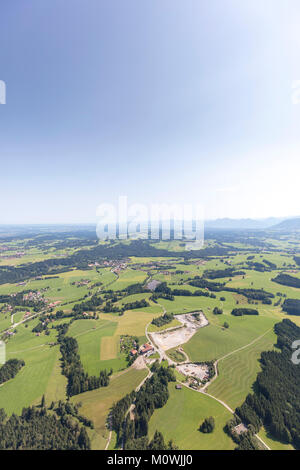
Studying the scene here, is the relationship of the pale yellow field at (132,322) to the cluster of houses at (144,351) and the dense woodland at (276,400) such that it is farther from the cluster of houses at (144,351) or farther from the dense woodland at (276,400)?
the dense woodland at (276,400)

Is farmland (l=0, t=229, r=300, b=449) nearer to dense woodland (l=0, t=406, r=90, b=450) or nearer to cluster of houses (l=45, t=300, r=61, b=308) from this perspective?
cluster of houses (l=45, t=300, r=61, b=308)

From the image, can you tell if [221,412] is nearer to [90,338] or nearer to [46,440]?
[46,440]

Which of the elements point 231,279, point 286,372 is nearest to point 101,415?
point 286,372

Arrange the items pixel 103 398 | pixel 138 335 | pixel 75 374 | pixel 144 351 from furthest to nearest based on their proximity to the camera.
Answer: pixel 138 335 < pixel 144 351 < pixel 75 374 < pixel 103 398

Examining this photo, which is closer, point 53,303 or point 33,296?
point 53,303

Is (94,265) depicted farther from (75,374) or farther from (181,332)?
(75,374)

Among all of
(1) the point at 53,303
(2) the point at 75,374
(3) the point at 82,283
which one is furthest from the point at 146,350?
(3) the point at 82,283

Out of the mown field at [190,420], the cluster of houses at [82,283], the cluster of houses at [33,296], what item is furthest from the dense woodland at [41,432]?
the cluster of houses at [82,283]

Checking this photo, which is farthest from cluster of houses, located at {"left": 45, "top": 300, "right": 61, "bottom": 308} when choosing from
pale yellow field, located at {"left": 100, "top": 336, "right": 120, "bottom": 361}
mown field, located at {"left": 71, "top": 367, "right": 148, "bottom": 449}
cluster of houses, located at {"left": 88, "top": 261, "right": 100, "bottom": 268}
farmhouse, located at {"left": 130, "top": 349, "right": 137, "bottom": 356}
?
cluster of houses, located at {"left": 88, "top": 261, "right": 100, "bottom": 268}

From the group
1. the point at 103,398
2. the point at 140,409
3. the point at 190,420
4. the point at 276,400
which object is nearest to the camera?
the point at 190,420

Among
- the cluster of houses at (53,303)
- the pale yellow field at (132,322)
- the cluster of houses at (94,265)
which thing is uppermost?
the cluster of houses at (94,265)

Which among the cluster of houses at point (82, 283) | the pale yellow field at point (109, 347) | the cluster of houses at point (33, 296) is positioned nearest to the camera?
the pale yellow field at point (109, 347)
